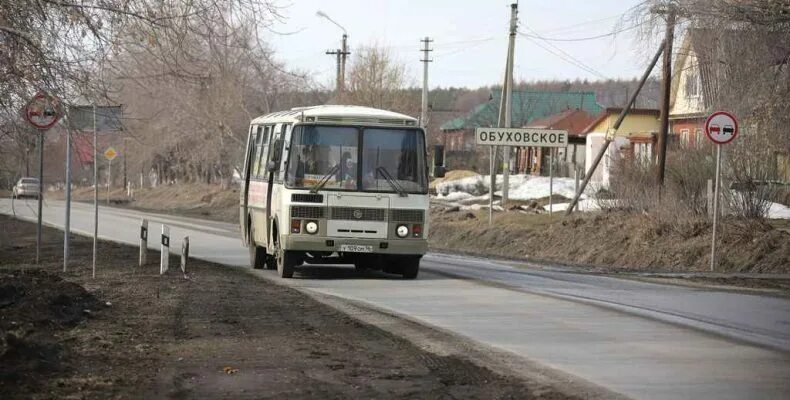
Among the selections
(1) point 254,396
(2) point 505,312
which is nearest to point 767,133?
(2) point 505,312

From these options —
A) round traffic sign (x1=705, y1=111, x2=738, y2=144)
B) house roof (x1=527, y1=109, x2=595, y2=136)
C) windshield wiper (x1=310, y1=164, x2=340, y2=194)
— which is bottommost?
windshield wiper (x1=310, y1=164, x2=340, y2=194)

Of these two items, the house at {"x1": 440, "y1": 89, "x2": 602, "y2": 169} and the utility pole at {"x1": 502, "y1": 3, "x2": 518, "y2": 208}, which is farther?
the house at {"x1": 440, "y1": 89, "x2": 602, "y2": 169}

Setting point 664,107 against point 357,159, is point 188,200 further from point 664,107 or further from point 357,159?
point 357,159

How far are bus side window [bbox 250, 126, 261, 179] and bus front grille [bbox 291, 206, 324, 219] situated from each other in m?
3.80

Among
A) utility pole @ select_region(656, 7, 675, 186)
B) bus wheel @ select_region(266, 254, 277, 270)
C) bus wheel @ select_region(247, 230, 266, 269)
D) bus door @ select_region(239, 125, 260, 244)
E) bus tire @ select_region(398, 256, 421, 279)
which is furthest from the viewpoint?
utility pole @ select_region(656, 7, 675, 186)

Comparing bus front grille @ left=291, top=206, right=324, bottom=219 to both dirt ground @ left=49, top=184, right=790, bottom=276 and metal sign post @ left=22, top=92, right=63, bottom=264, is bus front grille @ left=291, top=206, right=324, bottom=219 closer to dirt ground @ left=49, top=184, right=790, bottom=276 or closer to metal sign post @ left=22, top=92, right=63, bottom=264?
metal sign post @ left=22, top=92, right=63, bottom=264

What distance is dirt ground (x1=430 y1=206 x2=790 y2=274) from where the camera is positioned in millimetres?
26094

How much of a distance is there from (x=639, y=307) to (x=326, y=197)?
6.16 metres

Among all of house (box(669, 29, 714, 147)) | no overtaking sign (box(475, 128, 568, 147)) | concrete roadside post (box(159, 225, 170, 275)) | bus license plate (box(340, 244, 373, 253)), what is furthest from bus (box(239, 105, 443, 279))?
no overtaking sign (box(475, 128, 568, 147))

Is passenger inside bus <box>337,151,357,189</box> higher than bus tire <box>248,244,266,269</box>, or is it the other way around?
passenger inside bus <box>337,151,357,189</box>

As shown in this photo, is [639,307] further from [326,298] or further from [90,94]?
[90,94]

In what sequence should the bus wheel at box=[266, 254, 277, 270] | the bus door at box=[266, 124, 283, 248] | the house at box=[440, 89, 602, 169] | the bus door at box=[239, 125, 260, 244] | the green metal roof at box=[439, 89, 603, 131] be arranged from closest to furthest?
1. the bus door at box=[266, 124, 283, 248]
2. the bus wheel at box=[266, 254, 277, 270]
3. the bus door at box=[239, 125, 260, 244]
4. the house at box=[440, 89, 602, 169]
5. the green metal roof at box=[439, 89, 603, 131]

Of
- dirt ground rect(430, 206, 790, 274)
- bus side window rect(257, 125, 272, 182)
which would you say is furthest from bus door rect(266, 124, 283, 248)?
dirt ground rect(430, 206, 790, 274)

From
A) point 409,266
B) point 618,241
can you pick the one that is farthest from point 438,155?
point 618,241
